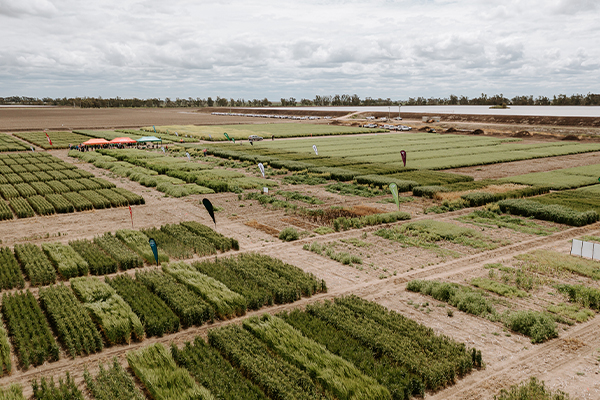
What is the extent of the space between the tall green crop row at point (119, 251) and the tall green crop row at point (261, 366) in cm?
906

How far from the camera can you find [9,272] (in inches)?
844

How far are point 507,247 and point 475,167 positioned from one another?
33.8 meters

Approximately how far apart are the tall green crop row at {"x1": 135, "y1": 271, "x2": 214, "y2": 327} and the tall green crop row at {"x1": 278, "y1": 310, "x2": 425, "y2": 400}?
312 centimetres

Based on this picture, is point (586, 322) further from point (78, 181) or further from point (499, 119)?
point (499, 119)

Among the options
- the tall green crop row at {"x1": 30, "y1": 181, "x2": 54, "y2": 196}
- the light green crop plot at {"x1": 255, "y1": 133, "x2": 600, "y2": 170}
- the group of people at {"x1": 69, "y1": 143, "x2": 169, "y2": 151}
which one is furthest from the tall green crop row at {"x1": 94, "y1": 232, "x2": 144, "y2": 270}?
the group of people at {"x1": 69, "y1": 143, "x2": 169, "y2": 151}

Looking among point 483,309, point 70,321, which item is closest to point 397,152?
point 483,309

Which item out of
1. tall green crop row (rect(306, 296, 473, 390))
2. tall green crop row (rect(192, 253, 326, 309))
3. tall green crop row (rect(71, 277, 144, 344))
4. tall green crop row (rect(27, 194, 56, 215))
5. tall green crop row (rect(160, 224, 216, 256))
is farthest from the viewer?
tall green crop row (rect(27, 194, 56, 215))

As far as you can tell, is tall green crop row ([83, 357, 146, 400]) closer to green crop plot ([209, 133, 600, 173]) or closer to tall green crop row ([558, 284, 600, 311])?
tall green crop row ([558, 284, 600, 311])

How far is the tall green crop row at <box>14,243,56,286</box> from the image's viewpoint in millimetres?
20844

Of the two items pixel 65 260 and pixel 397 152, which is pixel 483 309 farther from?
pixel 397 152

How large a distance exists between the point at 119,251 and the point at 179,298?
7856 millimetres

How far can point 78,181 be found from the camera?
45594 millimetres

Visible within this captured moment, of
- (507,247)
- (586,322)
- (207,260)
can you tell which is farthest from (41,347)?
(507,247)

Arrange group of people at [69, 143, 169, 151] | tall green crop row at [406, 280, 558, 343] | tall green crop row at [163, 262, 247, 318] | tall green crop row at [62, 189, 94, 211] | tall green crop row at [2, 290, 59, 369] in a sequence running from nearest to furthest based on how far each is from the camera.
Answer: tall green crop row at [2, 290, 59, 369]
tall green crop row at [406, 280, 558, 343]
tall green crop row at [163, 262, 247, 318]
tall green crop row at [62, 189, 94, 211]
group of people at [69, 143, 169, 151]
